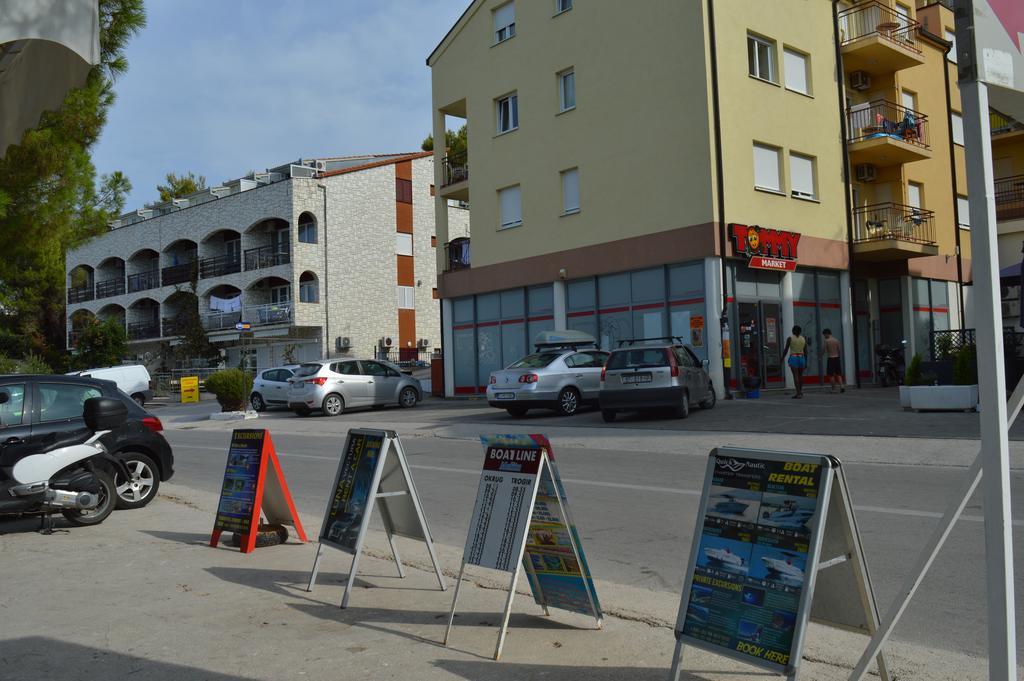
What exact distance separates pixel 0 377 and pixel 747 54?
20.6 metres

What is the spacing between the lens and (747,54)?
2414cm

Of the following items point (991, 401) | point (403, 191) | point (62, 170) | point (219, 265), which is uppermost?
point (403, 191)

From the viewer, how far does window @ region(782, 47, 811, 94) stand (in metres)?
25.5

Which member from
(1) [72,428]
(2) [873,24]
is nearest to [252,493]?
(1) [72,428]

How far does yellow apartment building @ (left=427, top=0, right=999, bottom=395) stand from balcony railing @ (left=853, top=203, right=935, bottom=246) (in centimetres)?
10

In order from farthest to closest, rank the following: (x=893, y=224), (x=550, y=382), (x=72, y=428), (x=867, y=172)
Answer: (x=867, y=172)
(x=893, y=224)
(x=550, y=382)
(x=72, y=428)

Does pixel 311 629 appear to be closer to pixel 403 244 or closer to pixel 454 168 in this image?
pixel 454 168

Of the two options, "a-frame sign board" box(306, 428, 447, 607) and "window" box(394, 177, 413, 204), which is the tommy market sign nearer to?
"a-frame sign board" box(306, 428, 447, 607)

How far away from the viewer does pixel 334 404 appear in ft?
81.4

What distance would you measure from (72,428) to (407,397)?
17.7 m

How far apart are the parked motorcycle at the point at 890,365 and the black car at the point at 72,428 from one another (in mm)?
22349

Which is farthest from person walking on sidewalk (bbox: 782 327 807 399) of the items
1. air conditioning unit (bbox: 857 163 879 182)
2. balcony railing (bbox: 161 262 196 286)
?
balcony railing (bbox: 161 262 196 286)

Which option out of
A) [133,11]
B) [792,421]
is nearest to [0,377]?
[133,11]

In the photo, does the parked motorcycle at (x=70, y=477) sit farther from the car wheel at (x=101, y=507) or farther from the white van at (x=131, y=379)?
the white van at (x=131, y=379)
